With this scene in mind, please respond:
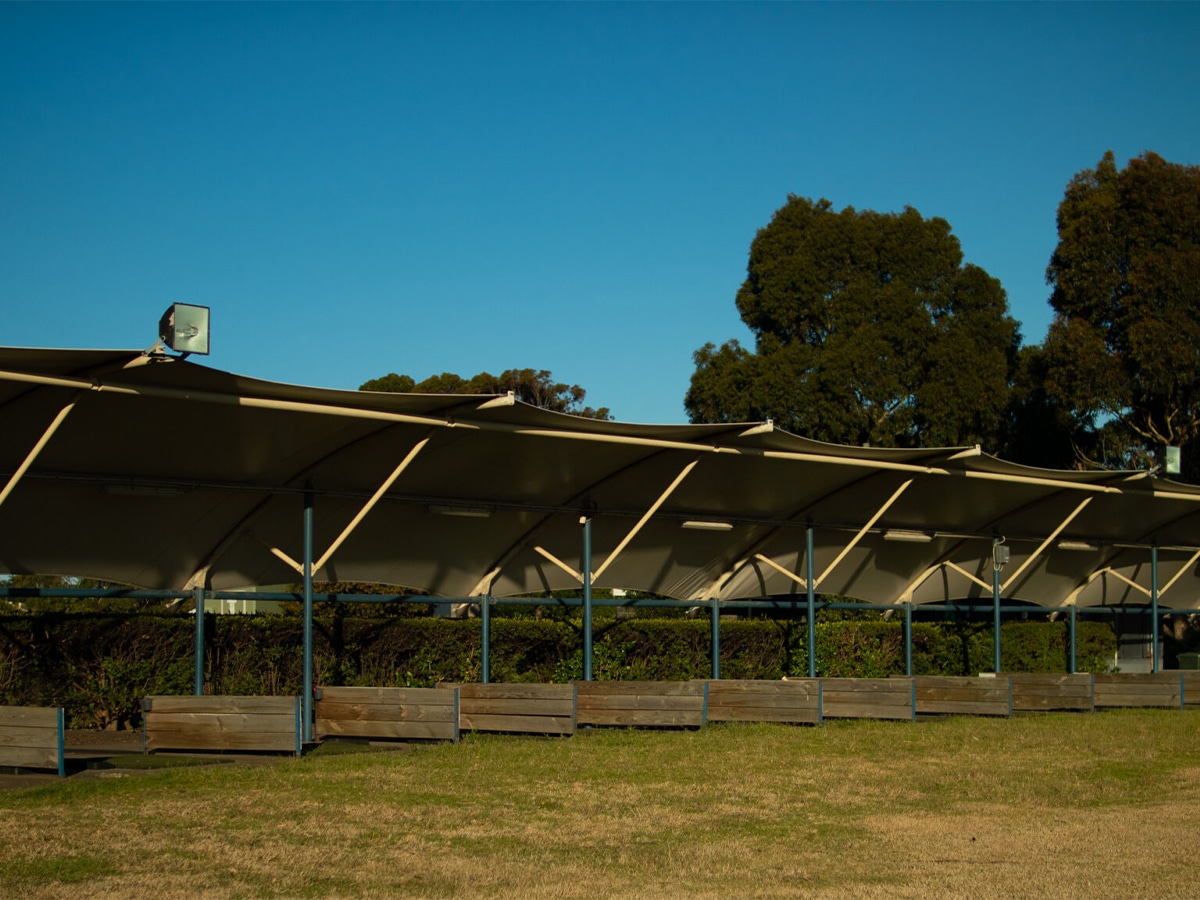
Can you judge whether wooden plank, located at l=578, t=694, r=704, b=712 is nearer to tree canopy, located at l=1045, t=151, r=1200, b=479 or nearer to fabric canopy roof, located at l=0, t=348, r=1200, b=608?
fabric canopy roof, located at l=0, t=348, r=1200, b=608

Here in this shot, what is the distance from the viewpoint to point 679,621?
2062 cm

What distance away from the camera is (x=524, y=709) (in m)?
14.8

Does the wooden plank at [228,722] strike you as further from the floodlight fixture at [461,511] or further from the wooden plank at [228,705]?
the floodlight fixture at [461,511]

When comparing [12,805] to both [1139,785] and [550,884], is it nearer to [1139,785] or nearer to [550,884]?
[550,884]

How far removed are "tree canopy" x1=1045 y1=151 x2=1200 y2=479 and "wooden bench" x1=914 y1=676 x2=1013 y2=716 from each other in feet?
61.8

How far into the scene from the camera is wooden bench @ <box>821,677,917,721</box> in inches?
667

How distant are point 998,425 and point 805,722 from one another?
24355 millimetres

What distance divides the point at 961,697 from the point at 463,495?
24.7 feet

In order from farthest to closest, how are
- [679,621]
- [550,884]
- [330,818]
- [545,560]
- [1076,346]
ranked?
[1076,346] → [679,621] → [545,560] → [330,818] → [550,884]

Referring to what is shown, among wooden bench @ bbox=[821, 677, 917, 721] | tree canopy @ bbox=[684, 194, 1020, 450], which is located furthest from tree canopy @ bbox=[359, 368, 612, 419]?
wooden bench @ bbox=[821, 677, 917, 721]

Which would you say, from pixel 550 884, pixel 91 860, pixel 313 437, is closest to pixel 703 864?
pixel 550 884

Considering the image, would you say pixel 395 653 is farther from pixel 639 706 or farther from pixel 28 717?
pixel 28 717

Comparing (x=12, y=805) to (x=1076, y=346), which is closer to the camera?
(x=12, y=805)

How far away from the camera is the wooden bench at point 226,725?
12922mm
